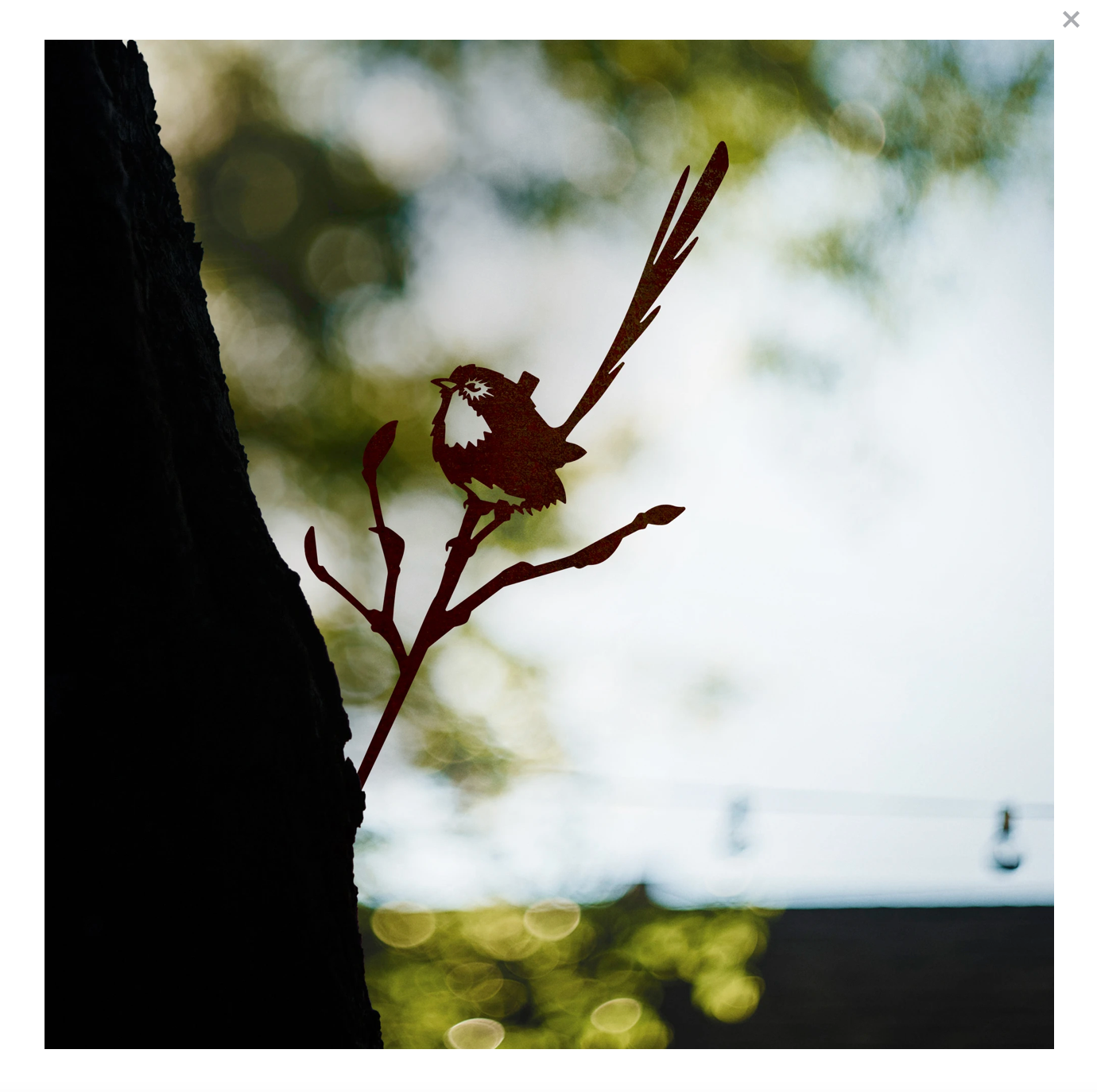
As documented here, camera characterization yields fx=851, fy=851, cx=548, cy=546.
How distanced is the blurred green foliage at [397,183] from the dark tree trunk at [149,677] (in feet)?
2.05

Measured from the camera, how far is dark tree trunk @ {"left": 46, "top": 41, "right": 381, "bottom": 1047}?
876 mm

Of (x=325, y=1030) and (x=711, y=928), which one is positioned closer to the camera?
(x=325, y=1030)

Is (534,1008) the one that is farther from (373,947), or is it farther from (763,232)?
(763,232)

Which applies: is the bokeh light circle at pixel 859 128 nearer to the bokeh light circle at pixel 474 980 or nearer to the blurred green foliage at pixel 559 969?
the blurred green foliage at pixel 559 969

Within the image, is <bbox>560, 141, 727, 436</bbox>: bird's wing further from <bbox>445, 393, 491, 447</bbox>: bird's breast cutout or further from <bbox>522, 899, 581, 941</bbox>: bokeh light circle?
<bbox>522, 899, 581, 941</bbox>: bokeh light circle

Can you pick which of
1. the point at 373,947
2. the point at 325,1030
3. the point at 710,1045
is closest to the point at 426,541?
the point at 325,1030

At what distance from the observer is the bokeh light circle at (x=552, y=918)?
6.08 ft

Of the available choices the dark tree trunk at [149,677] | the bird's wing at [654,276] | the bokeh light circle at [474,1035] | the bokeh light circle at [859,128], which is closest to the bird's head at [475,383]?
the bird's wing at [654,276]

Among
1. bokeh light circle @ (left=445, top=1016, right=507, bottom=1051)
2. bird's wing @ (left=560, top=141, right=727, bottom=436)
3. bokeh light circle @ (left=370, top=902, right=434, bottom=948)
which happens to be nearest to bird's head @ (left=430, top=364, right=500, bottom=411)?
bird's wing @ (left=560, top=141, right=727, bottom=436)

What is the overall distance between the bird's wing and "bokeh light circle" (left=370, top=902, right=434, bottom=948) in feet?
3.72

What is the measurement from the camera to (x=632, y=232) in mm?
1614

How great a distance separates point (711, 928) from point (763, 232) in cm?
154

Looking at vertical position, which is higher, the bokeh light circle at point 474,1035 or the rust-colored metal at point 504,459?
the rust-colored metal at point 504,459

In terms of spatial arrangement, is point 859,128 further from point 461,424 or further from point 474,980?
point 474,980
